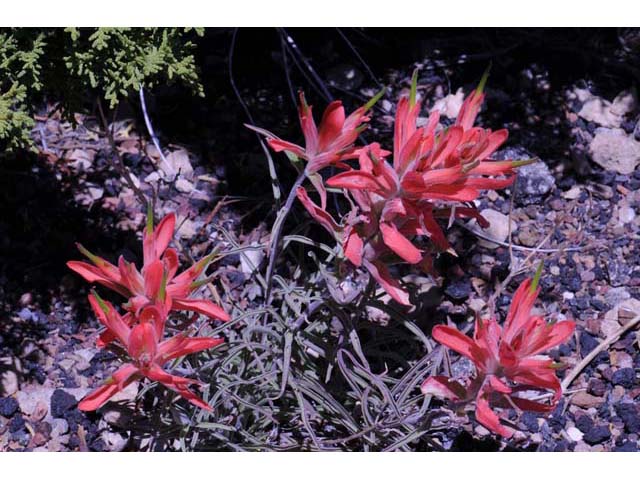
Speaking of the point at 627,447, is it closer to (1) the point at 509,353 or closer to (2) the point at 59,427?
(1) the point at 509,353

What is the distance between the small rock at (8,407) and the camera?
2.03m

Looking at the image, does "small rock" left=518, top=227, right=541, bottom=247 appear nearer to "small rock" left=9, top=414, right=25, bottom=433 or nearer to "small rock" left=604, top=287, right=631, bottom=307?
"small rock" left=604, top=287, right=631, bottom=307

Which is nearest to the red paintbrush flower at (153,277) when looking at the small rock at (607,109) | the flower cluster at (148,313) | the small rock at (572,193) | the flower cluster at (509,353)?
the flower cluster at (148,313)

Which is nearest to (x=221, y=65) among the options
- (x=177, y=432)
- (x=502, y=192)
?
(x=502, y=192)

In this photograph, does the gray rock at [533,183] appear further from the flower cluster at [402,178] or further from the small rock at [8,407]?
the small rock at [8,407]

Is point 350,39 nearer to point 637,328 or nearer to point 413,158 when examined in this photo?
point 637,328

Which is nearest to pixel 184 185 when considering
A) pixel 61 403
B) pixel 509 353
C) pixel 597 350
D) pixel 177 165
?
pixel 177 165

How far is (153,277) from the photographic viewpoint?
1.41 meters

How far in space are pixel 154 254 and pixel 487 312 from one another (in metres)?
1.05

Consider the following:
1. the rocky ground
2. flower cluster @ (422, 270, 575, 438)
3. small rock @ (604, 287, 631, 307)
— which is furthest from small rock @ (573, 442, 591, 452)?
flower cluster @ (422, 270, 575, 438)

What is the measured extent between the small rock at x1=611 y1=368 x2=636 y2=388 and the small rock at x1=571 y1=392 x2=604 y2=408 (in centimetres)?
6

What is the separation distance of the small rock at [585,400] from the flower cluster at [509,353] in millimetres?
642

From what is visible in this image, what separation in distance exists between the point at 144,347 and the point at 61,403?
767 mm

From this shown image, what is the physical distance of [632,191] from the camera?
2494 mm
